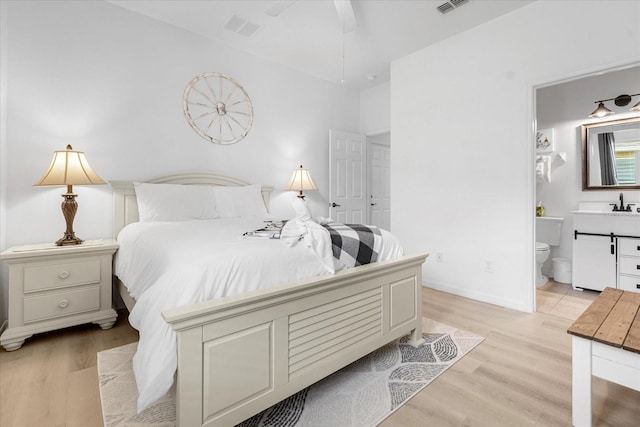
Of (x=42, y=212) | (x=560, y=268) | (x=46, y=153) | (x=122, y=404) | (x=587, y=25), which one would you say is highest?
(x=587, y=25)

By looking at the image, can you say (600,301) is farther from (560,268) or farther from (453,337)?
(560,268)

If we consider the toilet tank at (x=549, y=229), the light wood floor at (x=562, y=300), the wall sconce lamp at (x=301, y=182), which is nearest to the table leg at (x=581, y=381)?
the light wood floor at (x=562, y=300)

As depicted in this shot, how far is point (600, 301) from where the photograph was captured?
1602 mm

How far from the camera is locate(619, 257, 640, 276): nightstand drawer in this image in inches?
118

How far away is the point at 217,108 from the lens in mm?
3400

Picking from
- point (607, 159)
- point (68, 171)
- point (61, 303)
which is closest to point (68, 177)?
point (68, 171)

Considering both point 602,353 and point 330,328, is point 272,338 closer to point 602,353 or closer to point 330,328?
point 330,328

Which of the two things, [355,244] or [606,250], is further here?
[606,250]

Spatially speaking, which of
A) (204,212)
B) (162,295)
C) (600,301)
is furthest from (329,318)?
(204,212)

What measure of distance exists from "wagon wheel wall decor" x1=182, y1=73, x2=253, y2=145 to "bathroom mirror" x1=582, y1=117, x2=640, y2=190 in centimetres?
398

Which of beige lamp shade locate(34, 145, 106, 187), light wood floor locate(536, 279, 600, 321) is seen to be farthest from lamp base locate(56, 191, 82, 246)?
light wood floor locate(536, 279, 600, 321)

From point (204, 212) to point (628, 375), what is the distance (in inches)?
113

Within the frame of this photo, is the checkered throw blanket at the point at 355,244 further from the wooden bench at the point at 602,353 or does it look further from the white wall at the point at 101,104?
the white wall at the point at 101,104

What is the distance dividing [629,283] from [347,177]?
10.8 ft
